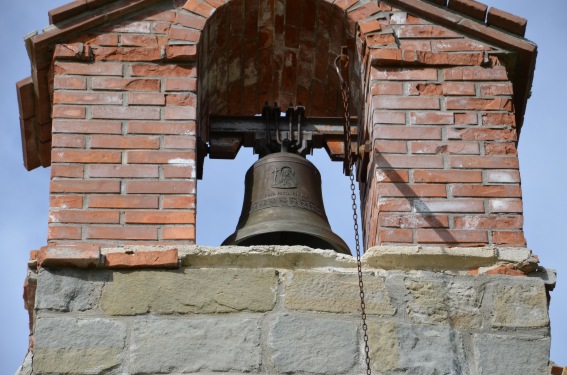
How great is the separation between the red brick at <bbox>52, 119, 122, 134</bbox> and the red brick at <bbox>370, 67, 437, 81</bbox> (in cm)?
109

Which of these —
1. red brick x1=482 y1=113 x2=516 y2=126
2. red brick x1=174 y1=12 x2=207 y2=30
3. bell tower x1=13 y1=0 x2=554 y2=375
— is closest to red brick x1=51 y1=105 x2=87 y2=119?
bell tower x1=13 y1=0 x2=554 y2=375

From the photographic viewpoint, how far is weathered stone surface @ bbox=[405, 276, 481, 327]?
5.50 metres

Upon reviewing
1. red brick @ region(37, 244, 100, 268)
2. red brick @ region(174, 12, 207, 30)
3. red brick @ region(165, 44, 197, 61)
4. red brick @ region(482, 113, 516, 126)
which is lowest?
red brick @ region(37, 244, 100, 268)

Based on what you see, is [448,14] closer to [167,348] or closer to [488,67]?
[488,67]

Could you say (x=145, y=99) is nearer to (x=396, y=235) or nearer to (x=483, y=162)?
(x=396, y=235)

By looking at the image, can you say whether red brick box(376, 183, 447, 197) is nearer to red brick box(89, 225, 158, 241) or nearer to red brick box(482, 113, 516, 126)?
red brick box(482, 113, 516, 126)

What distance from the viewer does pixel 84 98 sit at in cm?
617

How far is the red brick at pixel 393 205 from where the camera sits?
5.92 m

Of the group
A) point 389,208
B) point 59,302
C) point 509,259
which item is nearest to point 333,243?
point 389,208

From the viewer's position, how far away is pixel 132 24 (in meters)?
6.48

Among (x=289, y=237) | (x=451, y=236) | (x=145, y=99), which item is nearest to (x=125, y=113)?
(x=145, y=99)

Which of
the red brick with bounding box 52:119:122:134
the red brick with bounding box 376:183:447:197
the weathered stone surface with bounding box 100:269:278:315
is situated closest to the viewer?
the weathered stone surface with bounding box 100:269:278:315

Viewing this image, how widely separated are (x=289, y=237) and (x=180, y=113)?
0.67 meters

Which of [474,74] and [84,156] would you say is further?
[474,74]
